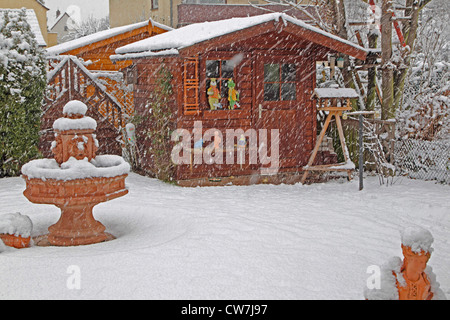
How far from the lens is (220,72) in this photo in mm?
10641

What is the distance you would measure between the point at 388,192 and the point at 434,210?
1518 mm

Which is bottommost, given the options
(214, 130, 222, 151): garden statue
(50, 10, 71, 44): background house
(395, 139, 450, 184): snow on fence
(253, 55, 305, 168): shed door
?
(395, 139, 450, 184): snow on fence

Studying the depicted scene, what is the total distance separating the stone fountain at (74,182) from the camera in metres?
6.13

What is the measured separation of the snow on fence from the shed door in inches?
86.9

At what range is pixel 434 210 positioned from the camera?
826cm

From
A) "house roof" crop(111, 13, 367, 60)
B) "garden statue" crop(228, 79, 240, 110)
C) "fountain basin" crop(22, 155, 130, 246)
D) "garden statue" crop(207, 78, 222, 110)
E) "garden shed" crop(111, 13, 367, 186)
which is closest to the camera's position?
"fountain basin" crop(22, 155, 130, 246)

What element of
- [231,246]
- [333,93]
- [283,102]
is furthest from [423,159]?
[231,246]

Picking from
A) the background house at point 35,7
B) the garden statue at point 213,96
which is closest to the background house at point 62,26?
the background house at point 35,7

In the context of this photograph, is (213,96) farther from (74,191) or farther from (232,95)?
(74,191)

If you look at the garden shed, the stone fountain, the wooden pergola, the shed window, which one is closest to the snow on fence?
the wooden pergola

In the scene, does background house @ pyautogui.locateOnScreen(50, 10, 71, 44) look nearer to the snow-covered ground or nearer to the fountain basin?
the snow-covered ground

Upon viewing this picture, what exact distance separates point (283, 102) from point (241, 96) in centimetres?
92

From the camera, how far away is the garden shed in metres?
10.4

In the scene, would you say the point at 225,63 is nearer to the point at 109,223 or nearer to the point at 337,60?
the point at 337,60
